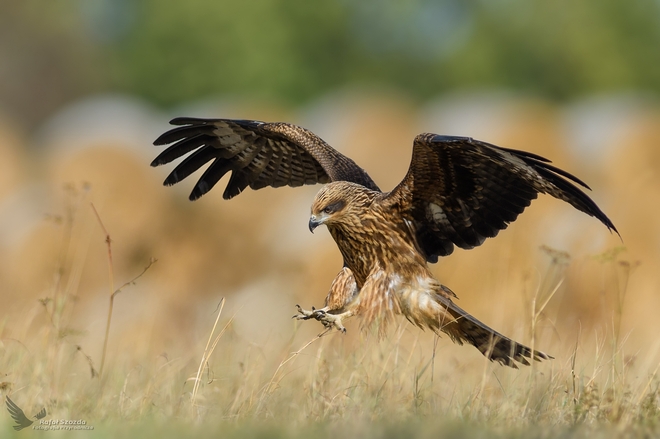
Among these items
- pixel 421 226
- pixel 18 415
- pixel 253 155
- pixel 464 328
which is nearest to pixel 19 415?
pixel 18 415

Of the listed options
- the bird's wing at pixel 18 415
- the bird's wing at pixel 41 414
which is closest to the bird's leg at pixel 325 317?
the bird's wing at pixel 41 414

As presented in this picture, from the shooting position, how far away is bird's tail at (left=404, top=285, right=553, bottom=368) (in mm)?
6473

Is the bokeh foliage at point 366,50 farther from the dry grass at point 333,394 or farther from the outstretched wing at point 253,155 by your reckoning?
the dry grass at point 333,394

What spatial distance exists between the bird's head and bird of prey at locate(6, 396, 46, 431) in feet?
7.23

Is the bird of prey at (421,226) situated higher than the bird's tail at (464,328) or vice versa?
the bird of prey at (421,226)

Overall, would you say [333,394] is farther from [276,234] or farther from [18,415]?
[276,234]

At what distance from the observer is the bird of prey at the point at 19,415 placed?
5.15m

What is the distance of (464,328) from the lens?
6773 mm

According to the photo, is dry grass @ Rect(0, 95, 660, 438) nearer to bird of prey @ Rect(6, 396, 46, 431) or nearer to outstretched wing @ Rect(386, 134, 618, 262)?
bird of prey @ Rect(6, 396, 46, 431)

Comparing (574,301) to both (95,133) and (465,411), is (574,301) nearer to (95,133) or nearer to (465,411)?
(465,411)

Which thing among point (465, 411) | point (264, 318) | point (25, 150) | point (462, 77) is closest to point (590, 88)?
point (462, 77)

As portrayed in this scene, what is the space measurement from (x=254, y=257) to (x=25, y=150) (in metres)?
7.02

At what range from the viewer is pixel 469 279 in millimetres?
11453

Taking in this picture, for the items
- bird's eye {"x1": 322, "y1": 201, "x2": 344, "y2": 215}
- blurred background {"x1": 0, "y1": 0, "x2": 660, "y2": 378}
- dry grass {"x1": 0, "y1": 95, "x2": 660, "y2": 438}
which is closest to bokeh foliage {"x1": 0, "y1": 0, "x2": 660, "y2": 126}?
blurred background {"x1": 0, "y1": 0, "x2": 660, "y2": 378}
